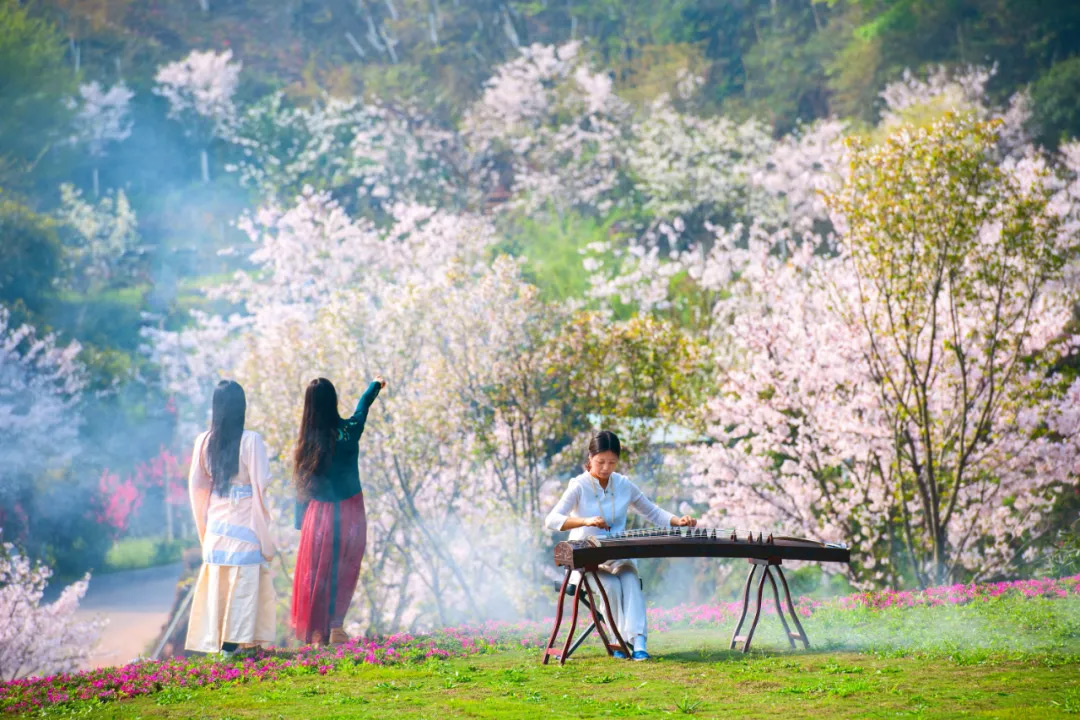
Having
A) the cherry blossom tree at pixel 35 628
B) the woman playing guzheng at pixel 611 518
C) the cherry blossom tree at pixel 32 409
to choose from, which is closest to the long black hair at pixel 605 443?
the woman playing guzheng at pixel 611 518

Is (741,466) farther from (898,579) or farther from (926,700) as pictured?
(926,700)

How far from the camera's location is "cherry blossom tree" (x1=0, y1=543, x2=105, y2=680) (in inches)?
704

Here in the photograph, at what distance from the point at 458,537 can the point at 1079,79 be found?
18.8m

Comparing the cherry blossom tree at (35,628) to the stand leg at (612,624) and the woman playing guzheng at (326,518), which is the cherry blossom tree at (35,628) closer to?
the woman playing guzheng at (326,518)

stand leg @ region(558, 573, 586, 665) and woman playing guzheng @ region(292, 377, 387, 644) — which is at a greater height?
woman playing guzheng @ region(292, 377, 387, 644)

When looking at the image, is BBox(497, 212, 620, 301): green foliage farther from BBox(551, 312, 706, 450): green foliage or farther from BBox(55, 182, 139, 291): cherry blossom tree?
BBox(55, 182, 139, 291): cherry blossom tree

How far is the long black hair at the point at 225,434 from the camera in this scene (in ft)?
23.0

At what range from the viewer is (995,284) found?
458 inches

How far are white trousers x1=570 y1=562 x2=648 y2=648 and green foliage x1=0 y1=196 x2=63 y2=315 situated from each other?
71.9ft

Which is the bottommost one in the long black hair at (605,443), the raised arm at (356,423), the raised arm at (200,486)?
the raised arm at (200,486)

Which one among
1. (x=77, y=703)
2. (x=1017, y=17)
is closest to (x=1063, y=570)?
(x=77, y=703)

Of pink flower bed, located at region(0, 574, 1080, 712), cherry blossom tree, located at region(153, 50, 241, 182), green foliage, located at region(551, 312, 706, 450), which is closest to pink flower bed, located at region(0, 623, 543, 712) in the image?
pink flower bed, located at region(0, 574, 1080, 712)

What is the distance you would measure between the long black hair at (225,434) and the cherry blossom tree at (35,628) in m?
11.7

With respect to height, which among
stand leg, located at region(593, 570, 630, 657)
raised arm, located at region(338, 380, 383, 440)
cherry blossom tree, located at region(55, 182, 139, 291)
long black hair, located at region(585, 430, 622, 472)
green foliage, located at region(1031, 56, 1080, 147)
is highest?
green foliage, located at region(1031, 56, 1080, 147)
